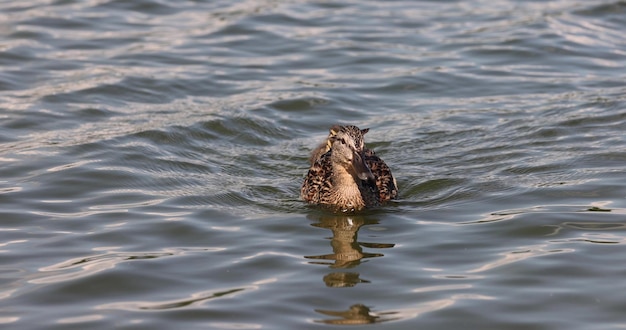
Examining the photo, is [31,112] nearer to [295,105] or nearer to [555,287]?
[295,105]

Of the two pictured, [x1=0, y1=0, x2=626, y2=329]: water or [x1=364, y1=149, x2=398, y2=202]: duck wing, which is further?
[x1=364, y1=149, x2=398, y2=202]: duck wing

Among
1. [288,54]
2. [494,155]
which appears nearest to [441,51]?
[288,54]

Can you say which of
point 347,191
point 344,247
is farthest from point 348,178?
point 344,247

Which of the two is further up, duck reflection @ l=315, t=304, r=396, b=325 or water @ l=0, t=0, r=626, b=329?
water @ l=0, t=0, r=626, b=329

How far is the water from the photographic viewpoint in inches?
308

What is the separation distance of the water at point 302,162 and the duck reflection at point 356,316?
0.08 feet

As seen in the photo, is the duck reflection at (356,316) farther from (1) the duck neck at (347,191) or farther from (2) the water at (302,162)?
(1) the duck neck at (347,191)

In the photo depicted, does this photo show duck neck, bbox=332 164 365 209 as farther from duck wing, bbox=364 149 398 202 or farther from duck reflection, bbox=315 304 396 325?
duck reflection, bbox=315 304 396 325

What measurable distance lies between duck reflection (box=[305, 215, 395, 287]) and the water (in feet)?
0.12

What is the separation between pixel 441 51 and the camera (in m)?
16.8

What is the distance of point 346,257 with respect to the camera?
880 centimetres

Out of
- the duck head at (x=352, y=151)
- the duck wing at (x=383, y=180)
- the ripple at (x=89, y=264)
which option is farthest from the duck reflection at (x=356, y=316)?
the duck wing at (x=383, y=180)

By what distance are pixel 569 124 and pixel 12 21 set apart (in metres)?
9.54

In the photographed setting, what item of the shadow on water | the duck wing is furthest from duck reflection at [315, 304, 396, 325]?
the duck wing
